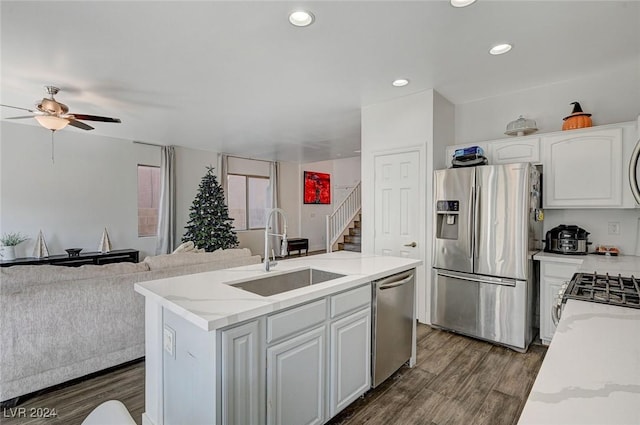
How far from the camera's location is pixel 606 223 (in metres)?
3.07

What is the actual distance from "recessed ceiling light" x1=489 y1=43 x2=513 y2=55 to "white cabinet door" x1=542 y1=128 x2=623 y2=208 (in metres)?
1.02

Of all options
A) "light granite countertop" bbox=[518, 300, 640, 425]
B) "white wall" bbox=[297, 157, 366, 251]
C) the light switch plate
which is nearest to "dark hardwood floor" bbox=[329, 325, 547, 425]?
the light switch plate

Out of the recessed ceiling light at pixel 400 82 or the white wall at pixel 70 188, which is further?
the white wall at pixel 70 188

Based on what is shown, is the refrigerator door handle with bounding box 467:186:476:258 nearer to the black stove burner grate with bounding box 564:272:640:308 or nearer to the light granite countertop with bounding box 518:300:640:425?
the black stove burner grate with bounding box 564:272:640:308

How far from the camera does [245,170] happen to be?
26.5 ft

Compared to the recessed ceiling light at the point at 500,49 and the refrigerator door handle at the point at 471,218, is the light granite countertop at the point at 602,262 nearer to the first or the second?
the refrigerator door handle at the point at 471,218

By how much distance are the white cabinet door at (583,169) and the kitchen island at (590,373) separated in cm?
197

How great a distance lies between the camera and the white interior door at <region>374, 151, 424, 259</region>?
3721 mm

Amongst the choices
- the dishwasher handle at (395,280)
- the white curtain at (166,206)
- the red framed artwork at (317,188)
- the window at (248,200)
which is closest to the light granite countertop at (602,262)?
the dishwasher handle at (395,280)

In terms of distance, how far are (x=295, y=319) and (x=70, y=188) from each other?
19.2 feet

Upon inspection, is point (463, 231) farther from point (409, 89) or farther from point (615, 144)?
point (409, 89)

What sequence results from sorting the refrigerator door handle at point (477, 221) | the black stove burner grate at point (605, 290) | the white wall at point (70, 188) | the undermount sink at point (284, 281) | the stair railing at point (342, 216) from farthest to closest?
the stair railing at point (342, 216)
the white wall at point (70, 188)
the refrigerator door handle at point (477, 221)
the undermount sink at point (284, 281)
the black stove burner grate at point (605, 290)

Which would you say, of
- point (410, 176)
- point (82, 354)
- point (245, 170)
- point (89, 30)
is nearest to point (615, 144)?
point (410, 176)

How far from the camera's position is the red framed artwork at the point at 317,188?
9.34 metres
